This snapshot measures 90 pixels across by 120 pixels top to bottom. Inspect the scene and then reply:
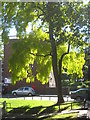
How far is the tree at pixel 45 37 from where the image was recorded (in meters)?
7.42

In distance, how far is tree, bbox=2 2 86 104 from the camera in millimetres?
7418

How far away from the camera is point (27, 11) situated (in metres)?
8.77

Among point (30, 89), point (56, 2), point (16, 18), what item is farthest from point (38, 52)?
point (56, 2)

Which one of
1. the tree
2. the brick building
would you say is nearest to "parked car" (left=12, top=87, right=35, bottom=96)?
the brick building

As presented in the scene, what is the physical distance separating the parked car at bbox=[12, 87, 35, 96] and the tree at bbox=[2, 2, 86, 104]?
1.17m

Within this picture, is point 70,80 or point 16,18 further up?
point 16,18

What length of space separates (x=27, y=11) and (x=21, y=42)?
1573 millimetres

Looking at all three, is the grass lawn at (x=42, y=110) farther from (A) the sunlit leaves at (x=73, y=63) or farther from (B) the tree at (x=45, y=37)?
(A) the sunlit leaves at (x=73, y=63)

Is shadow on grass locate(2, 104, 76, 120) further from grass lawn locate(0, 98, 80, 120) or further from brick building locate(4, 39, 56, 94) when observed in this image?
brick building locate(4, 39, 56, 94)

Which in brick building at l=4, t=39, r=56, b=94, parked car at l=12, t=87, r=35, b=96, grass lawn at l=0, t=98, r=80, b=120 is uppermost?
brick building at l=4, t=39, r=56, b=94

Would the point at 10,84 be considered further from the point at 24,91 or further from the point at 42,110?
the point at 42,110

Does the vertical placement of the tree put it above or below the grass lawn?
above

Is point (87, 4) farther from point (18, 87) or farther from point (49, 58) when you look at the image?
point (18, 87)

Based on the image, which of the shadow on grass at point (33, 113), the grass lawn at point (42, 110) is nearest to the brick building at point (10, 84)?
the grass lawn at point (42, 110)
